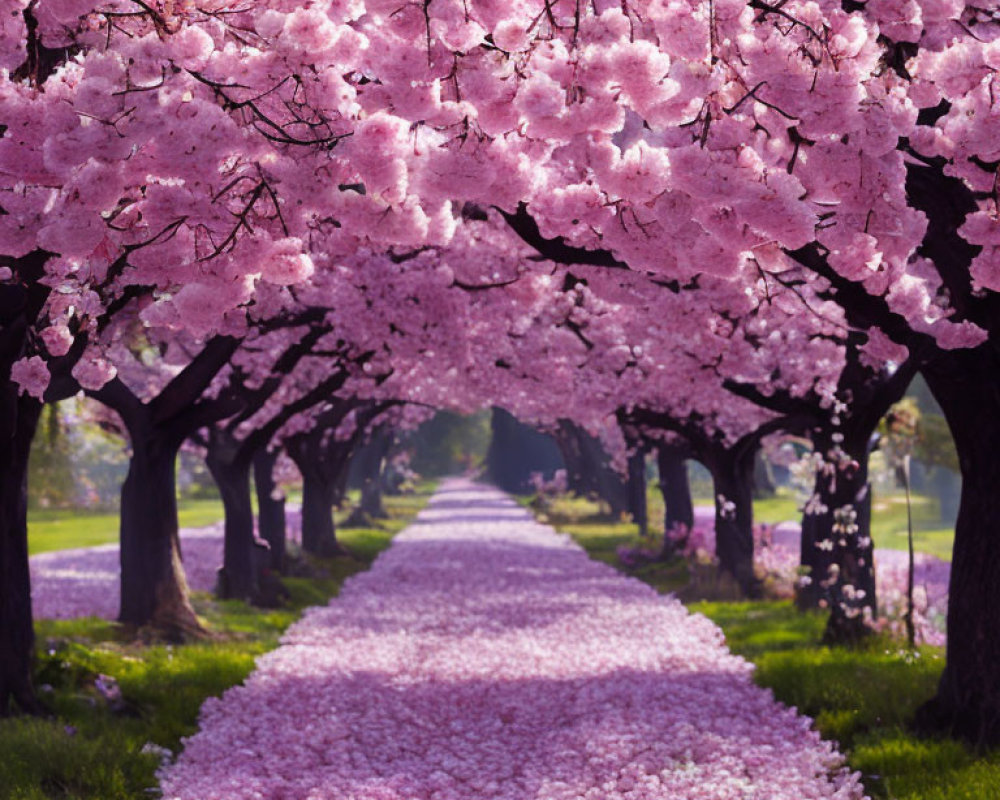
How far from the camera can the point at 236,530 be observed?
830 inches

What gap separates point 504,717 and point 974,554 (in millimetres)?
5296

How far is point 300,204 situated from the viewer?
A: 6.25 meters

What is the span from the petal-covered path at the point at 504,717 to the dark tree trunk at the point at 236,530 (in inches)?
67.1

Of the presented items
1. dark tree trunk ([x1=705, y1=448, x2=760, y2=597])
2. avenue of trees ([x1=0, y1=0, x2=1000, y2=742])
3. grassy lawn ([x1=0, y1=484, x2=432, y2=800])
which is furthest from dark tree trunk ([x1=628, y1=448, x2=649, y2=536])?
avenue of trees ([x1=0, y1=0, x2=1000, y2=742])

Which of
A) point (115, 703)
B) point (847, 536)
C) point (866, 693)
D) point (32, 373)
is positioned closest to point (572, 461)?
point (847, 536)

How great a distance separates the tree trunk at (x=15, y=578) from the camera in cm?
1018

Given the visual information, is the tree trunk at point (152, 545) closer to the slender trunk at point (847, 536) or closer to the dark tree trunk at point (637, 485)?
the slender trunk at point (847, 536)

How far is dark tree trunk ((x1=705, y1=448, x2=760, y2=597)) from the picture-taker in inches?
907

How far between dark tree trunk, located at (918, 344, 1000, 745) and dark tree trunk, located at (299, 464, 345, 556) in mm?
22731

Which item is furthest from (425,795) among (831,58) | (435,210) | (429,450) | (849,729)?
(429,450)

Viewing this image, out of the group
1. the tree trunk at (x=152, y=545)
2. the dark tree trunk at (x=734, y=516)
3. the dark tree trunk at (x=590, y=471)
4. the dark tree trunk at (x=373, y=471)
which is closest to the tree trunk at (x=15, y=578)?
the tree trunk at (x=152, y=545)

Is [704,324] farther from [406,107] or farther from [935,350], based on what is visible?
[406,107]

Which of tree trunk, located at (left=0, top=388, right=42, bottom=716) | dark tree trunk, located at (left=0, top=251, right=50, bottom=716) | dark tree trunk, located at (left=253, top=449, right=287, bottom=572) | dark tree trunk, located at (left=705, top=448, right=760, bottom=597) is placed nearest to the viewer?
dark tree trunk, located at (left=0, top=251, right=50, bottom=716)

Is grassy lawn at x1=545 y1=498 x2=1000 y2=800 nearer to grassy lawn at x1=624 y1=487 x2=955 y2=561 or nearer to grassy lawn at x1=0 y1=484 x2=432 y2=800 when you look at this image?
grassy lawn at x1=0 y1=484 x2=432 y2=800
